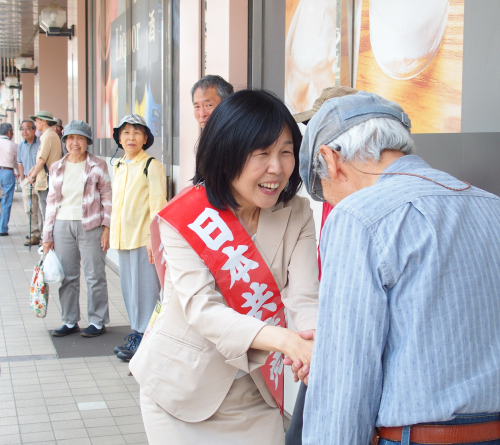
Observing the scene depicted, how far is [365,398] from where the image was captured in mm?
1225

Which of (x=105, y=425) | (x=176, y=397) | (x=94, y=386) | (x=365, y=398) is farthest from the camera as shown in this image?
(x=94, y=386)

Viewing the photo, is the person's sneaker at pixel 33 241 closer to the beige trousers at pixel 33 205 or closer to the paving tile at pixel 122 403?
the beige trousers at pixel 33 205

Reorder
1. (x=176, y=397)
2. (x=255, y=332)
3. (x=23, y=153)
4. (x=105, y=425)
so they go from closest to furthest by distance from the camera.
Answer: (x=255, y=332)
(x=176, y=397)
(x=105, y=425)
(x=23, y=153)

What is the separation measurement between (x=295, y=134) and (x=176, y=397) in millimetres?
858

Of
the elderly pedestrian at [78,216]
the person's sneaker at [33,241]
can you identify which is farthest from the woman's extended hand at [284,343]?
the person's sneaker at [33,241]

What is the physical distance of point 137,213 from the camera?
5.18m

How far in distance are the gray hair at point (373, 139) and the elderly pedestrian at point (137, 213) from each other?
3745mm

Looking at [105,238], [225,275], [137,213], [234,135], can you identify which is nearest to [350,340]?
[225,275]

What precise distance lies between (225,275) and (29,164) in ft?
36.4

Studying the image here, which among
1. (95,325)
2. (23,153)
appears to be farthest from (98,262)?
(23,153)

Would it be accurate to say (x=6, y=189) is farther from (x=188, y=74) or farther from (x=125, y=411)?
(x=125, y=411)

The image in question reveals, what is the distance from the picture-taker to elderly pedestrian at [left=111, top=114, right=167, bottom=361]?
16.9 ft

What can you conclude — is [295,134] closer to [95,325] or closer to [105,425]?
[105,425]

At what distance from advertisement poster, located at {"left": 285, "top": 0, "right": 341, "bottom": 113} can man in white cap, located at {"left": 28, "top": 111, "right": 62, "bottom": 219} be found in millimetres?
6574
